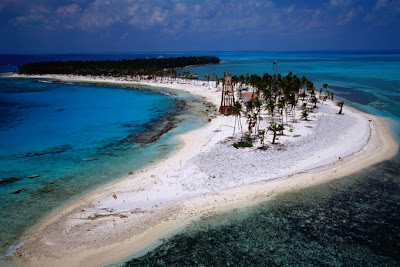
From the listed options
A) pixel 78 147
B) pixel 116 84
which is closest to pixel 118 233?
pixel 78 147

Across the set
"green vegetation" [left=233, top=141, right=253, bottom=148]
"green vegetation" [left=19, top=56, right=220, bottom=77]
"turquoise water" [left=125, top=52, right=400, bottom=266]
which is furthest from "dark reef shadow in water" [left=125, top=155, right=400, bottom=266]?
"green vegetation" [left=19, top=56, right=220, bottom=77]

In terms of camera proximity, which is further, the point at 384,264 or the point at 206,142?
the point at 206,142

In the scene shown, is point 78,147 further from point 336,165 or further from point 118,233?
point 336,165

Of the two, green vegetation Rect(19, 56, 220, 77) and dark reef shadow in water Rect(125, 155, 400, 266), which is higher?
green vegetation Rect(19, 56, 220, 77)

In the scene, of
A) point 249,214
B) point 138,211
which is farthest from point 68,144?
point 249,214

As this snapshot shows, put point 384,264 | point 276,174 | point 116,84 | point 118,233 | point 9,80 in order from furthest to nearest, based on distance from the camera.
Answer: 1. point 9,80
2. point 116,84
3. point 276,174
4. point 118,233
5. point 384,264

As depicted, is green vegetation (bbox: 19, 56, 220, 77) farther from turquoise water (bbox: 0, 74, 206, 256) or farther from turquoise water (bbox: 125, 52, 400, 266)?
turquoise water (bbox: 125, 52, 400, 266)

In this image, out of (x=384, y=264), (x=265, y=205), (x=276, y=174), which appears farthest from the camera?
(x=276, y=174)
